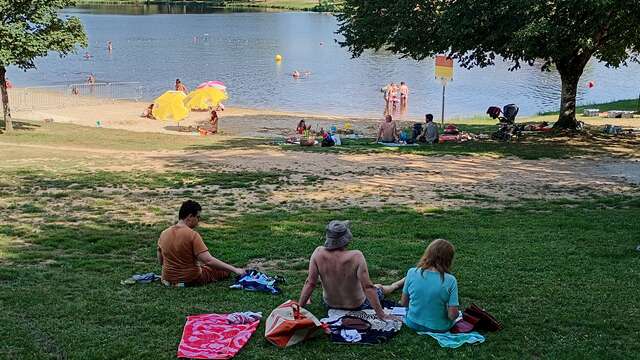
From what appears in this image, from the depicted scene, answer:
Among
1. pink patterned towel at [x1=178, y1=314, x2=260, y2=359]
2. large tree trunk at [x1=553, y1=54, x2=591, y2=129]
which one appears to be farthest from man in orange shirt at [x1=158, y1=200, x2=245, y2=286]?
large tree trunk at [x1=553, y1=54, x2=591, y2=129]

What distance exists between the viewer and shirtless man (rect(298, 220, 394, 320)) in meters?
6.81

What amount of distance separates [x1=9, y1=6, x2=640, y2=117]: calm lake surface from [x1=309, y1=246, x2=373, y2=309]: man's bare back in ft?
103

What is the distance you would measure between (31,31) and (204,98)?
9.18 meters

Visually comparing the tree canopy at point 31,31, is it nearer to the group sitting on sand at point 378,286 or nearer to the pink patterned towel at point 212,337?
the pink patterned towel at point 212,337

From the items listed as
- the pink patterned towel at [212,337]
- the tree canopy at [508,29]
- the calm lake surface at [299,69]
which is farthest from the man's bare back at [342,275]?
the calm lake surface at [299,69]

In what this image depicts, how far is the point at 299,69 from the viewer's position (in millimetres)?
58031

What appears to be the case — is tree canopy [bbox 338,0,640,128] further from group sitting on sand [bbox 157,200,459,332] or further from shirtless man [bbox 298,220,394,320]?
shirtless man [bbox 298,220,394,320]

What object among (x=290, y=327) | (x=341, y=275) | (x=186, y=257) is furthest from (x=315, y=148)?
(x=290, y=327)

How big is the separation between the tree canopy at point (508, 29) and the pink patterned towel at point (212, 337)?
13950 mm

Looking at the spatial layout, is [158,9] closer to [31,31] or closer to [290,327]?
[31,31]

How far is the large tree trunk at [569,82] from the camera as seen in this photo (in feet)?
74.8

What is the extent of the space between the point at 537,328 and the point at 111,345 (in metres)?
3.78

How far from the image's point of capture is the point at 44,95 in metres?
39.6

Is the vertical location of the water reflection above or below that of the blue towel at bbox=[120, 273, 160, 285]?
above
